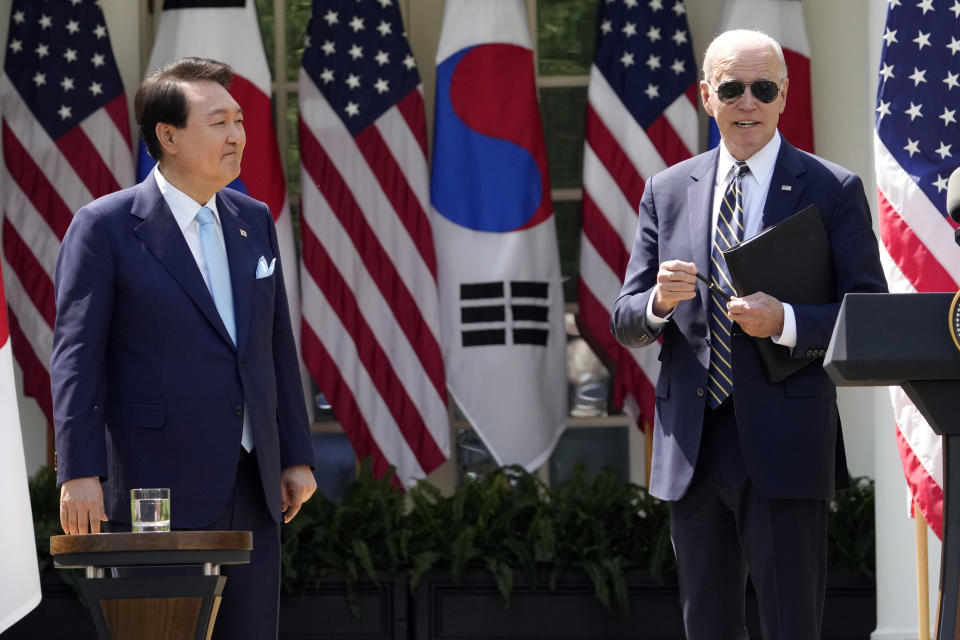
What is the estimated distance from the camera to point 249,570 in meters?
3.05

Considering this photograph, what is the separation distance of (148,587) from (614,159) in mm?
3964

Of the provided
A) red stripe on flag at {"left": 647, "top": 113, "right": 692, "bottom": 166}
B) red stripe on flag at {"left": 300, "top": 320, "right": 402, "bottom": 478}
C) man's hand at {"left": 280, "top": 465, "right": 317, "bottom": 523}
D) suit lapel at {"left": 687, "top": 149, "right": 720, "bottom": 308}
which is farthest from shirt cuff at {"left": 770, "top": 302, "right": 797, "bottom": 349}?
red stripe on flag at {"left": 300, "top": 320, "right": 402, "bottom": 478}

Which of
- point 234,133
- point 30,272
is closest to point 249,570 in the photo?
point 234,133

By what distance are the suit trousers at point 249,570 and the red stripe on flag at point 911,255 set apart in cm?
237

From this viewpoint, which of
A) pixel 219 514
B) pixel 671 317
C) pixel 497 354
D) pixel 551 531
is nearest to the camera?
pixel 219 514

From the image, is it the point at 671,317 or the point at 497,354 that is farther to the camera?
the point at 497,354


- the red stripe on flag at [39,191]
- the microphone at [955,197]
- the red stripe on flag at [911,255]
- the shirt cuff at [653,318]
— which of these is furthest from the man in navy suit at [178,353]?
the red stripe on flag at [39,191]

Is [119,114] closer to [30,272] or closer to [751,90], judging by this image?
[30,272]

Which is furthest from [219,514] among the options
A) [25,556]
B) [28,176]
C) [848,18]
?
[848,18]

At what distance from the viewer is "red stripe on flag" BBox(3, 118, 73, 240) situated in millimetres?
6152

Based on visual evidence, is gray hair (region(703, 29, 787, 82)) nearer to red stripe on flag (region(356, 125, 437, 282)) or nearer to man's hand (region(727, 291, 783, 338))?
man's hand (region(727, 291, 783, 338))

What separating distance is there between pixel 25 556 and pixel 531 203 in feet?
11.1

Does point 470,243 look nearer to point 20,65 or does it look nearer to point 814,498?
point 20,65

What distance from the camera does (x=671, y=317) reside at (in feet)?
10.7
